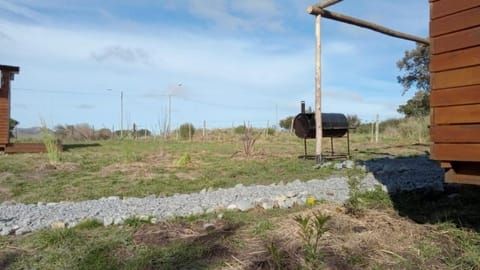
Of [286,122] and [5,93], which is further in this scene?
[286,122]

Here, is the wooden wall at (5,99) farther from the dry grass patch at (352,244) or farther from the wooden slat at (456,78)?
the wooden slat at (456,78)

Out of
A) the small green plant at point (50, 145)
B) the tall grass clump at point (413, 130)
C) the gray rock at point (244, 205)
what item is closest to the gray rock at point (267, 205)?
the gray rock at point (244, 205)

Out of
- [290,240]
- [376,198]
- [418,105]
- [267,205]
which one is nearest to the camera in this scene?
[290,240]

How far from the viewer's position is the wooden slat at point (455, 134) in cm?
313

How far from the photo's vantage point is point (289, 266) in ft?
9.89

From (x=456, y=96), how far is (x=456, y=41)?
388 mm

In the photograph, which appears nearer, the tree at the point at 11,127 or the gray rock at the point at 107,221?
the gray rock at the point at 107,221

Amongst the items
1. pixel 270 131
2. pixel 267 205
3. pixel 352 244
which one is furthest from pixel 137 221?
pixel 270 131

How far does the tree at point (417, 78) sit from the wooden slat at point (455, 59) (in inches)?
1022

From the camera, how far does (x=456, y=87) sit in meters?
3.27

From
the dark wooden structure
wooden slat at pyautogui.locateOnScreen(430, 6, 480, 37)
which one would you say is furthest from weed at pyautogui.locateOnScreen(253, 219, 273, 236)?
the dark wooden structure

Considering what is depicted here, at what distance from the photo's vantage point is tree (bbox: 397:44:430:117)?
28625mm

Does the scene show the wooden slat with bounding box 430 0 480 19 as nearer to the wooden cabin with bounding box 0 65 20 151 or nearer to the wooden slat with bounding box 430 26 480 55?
the wooden slat with bounding box 430 26 480 55

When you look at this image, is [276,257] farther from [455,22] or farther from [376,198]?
[376,198]
